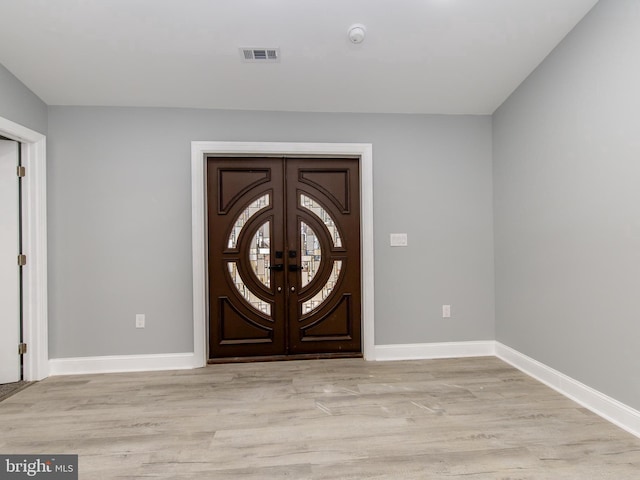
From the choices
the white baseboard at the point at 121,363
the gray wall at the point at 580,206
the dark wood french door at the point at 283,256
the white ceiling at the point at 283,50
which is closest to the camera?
the gray wall at the point at 580,206

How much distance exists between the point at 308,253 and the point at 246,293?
28.9 inches

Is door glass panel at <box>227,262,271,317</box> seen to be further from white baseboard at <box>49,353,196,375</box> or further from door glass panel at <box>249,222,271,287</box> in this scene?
white baseboard at <box>49,353,196,375</box>

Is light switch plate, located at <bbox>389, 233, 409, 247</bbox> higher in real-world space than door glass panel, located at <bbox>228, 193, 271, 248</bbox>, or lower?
lower

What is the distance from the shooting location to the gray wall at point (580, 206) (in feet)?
6.42

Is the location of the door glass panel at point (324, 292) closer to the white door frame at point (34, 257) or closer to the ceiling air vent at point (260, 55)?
the ceiling air vent at point (260, 55)

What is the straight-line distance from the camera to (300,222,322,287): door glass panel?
10.6 feet

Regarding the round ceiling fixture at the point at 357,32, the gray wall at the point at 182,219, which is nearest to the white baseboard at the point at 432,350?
the gray wall at the point at 182,219

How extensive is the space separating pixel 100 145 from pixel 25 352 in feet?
6.34

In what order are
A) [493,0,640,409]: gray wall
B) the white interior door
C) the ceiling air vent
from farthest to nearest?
1. the white interior door
2. the ceiling air vent
3. [493,0,640,409]: gray wall

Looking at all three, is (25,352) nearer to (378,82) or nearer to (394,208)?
(394,208)

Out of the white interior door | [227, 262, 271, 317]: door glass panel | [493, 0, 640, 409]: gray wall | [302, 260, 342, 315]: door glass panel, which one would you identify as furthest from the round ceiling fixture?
the white interior door

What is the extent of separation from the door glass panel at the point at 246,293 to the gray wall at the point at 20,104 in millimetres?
2025

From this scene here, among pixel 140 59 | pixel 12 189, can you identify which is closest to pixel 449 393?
pixel 140 59

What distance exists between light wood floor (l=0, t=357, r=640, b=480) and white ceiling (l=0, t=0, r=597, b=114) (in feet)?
8.20
